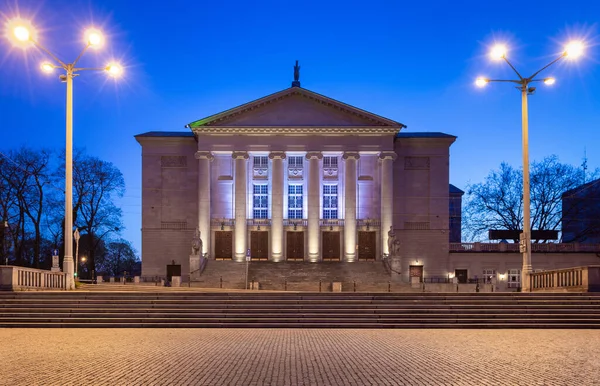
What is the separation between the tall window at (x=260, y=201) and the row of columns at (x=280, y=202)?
241 cm

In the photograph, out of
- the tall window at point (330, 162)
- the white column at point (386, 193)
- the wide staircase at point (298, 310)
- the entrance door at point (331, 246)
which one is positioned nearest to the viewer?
the wide staircase at point (298, 310)

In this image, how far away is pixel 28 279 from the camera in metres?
26.6

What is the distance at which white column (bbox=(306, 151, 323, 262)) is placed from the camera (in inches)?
2282

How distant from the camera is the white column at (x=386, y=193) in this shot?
192 feet

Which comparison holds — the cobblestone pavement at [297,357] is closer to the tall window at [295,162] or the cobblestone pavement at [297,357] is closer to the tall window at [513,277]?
the tall window at [295,162]

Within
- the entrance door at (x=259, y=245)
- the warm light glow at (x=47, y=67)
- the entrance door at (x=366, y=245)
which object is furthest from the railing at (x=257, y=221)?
the warm light glow at (x=47, y=67)

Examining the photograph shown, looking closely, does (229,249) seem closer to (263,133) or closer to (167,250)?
(167,250)

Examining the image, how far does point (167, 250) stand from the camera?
60.8 m

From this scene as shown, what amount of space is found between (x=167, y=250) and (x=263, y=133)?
14.2m

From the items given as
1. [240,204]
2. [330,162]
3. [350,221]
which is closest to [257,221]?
[240,204]

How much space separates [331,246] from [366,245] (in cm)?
324

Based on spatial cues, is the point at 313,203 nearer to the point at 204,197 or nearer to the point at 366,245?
the point at 366,245

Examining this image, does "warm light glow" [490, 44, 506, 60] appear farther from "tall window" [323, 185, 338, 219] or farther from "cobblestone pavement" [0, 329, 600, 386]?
"tall window" [323, 185, 338, 219]

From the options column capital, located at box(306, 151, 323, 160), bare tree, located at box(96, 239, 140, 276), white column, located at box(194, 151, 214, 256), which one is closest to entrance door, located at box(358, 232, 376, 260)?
column capital, located at box(306, 151, 323, 160)
